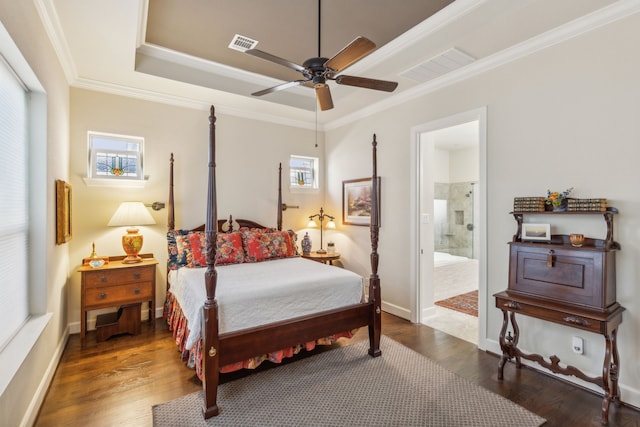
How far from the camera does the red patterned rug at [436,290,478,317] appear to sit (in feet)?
13.9

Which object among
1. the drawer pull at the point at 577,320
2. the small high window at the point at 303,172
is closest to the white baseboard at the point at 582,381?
the drawer pull at the point at 577,320

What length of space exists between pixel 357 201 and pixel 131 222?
9.41 feet

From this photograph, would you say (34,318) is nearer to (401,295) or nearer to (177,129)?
(177,129)

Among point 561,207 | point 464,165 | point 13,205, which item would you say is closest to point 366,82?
point 561,207

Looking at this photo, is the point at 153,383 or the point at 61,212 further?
the point at 61,212

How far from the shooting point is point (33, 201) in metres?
2.25

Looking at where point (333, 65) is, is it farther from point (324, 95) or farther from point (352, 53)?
point (324, 95)

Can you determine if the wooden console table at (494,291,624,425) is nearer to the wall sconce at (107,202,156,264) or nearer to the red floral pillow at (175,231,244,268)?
the red floral pillow at (175,231,244,268)

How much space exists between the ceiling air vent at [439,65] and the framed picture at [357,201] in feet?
4.87

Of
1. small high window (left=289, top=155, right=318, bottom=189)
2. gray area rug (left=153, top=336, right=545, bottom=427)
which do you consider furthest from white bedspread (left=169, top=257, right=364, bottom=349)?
small high window (left=289, top=155, right=318, bottom=189)

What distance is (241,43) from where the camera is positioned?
119 inches

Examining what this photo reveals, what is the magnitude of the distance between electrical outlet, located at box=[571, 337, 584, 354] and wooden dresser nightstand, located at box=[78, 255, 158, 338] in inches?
155

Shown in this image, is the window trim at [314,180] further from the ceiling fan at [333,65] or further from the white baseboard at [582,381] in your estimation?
the white baseboard at [582,381]

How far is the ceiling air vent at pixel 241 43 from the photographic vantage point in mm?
2922
